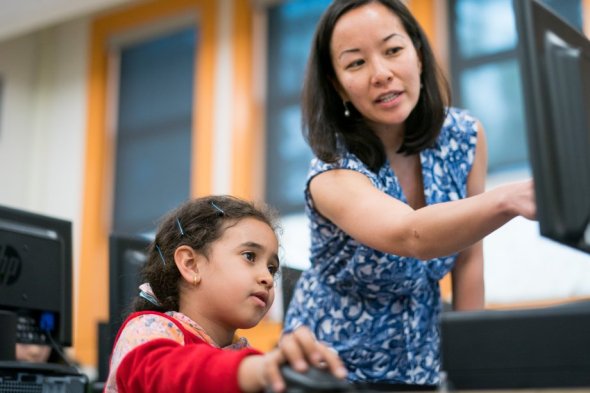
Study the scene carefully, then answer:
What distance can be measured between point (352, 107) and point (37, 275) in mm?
718

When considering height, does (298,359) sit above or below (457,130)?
below

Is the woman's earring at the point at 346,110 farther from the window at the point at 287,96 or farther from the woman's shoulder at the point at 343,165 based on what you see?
the window at the point at 287,96

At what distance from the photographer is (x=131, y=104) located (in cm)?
633

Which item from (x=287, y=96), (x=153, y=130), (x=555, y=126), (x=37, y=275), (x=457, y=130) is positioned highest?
(x=287, y=96)

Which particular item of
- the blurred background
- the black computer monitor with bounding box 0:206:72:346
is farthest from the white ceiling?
the black computer monitor with bounding box 0:206:72:346

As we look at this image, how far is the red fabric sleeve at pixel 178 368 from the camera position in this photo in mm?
963

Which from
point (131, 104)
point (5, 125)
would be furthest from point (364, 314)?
point (5, 125)

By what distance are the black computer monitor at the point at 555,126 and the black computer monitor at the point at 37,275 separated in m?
1.10

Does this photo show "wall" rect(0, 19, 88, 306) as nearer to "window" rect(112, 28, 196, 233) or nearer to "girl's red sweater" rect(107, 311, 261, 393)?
"window" rect(112, 28, 196, 233)

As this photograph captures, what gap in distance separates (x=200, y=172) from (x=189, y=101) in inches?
24.8

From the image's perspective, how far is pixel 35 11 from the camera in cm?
561

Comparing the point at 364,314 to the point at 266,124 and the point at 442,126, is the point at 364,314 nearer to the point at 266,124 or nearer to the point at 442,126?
the point at 442,126

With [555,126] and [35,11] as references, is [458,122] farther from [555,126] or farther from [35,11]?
[35,11]

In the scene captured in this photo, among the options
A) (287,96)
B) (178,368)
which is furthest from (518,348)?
(287,96)
